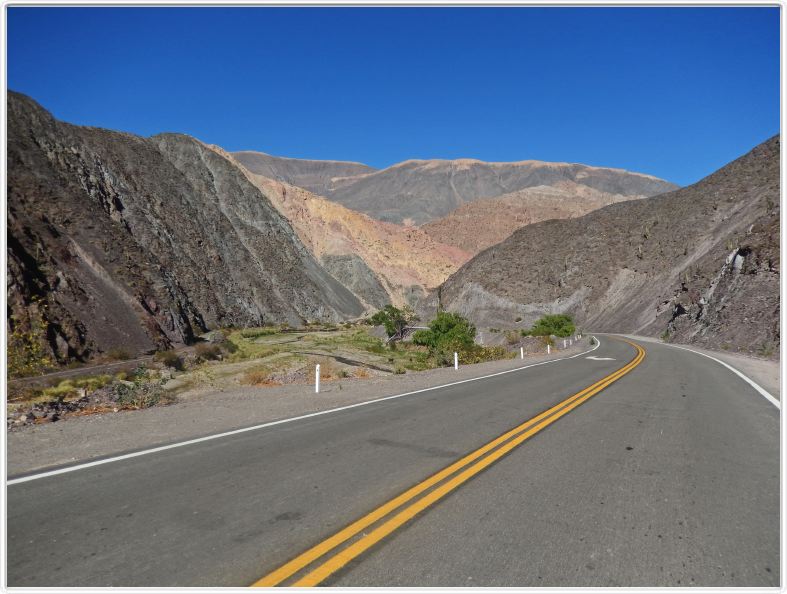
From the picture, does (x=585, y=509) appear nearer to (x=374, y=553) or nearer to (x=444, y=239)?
(x=374, y=553)

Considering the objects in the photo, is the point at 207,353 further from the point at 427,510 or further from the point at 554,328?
the point at 554,328

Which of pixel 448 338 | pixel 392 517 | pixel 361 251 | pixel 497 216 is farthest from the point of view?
pixel 497 216

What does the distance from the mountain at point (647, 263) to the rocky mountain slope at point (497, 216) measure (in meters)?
43.3

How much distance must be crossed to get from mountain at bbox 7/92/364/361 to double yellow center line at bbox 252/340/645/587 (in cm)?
1946

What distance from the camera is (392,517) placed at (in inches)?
177

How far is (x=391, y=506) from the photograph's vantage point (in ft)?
15.6

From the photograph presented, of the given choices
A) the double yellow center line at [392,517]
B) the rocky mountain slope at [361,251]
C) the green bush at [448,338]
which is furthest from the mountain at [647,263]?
the double yellow center line at [392,517]

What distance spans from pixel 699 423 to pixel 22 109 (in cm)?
5699

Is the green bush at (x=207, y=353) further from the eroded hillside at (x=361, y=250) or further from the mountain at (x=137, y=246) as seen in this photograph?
the eroded hillside at (x=361, y=250)

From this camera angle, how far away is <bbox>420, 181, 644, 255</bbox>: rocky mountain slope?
14388cm

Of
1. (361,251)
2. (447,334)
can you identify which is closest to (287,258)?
(361,251)

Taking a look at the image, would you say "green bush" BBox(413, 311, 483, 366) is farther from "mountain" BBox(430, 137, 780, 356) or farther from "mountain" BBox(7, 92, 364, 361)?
"mountain" BBox(7, 92, 364, 361)

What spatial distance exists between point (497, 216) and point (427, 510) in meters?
153

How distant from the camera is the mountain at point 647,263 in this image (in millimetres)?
44625
